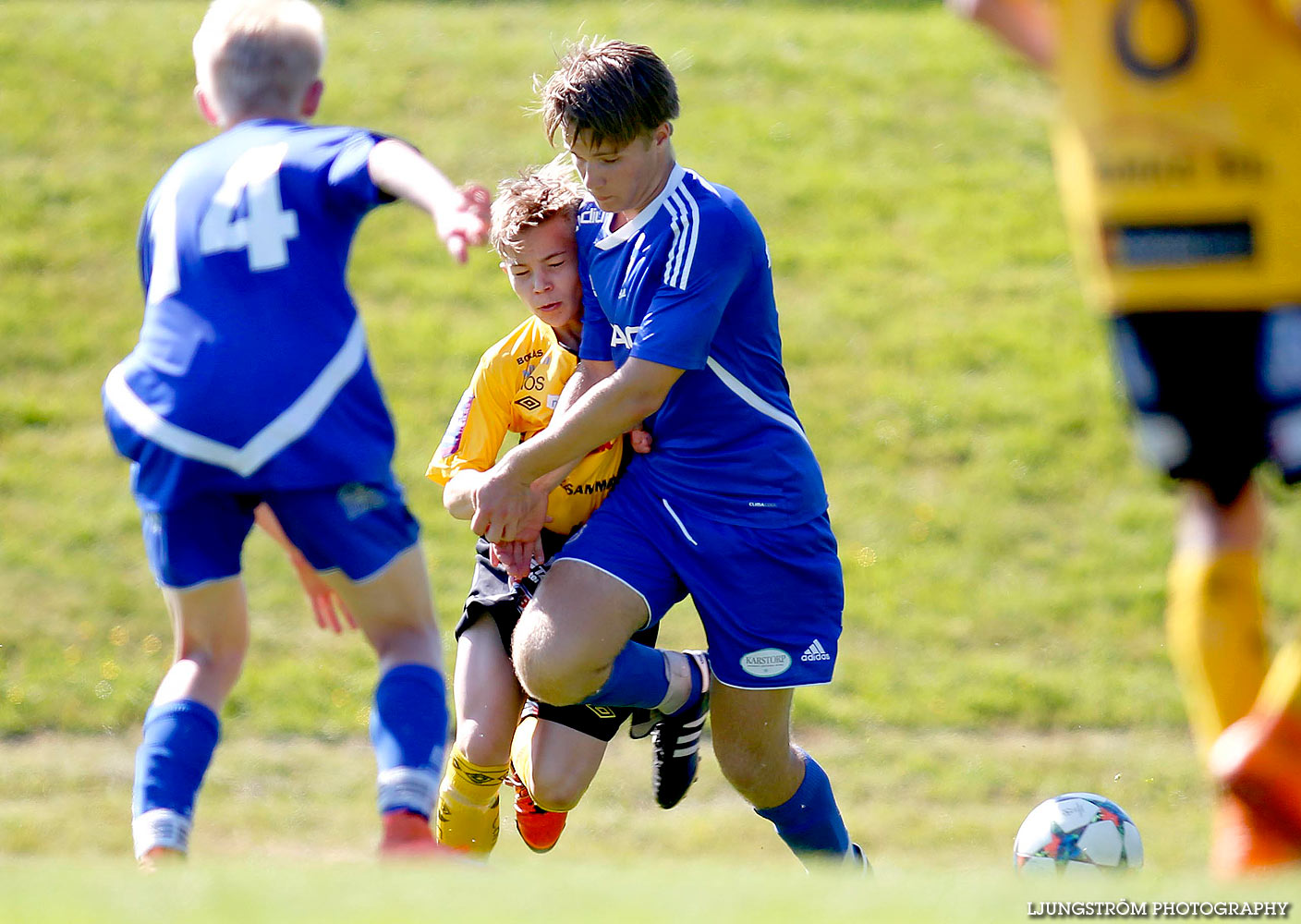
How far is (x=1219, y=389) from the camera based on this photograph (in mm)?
2973

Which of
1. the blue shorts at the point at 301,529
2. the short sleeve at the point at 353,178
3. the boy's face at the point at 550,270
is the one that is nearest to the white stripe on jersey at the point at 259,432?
the blue shorts at the point at 301,529

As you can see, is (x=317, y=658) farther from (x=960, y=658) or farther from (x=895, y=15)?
(x=895, y=15)

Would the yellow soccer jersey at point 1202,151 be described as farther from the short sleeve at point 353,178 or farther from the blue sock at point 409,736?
the blue sock at point 409,736

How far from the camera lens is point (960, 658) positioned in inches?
346

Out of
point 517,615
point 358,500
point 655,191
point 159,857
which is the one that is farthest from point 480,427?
point 159,857

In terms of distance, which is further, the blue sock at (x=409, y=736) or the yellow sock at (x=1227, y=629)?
the blue sock at (x=409, y=736)

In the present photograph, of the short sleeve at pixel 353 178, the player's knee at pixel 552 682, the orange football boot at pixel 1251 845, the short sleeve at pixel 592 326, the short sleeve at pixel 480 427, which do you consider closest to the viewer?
the orange football boot at pixel 1251 845

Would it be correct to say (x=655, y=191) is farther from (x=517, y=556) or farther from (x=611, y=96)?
(x=517, y=556)

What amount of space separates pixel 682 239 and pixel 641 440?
0.60m

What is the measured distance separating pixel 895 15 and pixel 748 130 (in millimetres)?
3094

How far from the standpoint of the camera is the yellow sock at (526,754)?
4727 mm

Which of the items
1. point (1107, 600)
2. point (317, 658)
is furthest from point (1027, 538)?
point (317, 658)

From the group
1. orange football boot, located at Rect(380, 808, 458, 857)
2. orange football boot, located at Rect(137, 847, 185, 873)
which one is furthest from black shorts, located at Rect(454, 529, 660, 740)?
orange football boot, located at Rect(137, 847, 185, 873)

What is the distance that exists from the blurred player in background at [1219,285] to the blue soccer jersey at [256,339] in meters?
1.73
